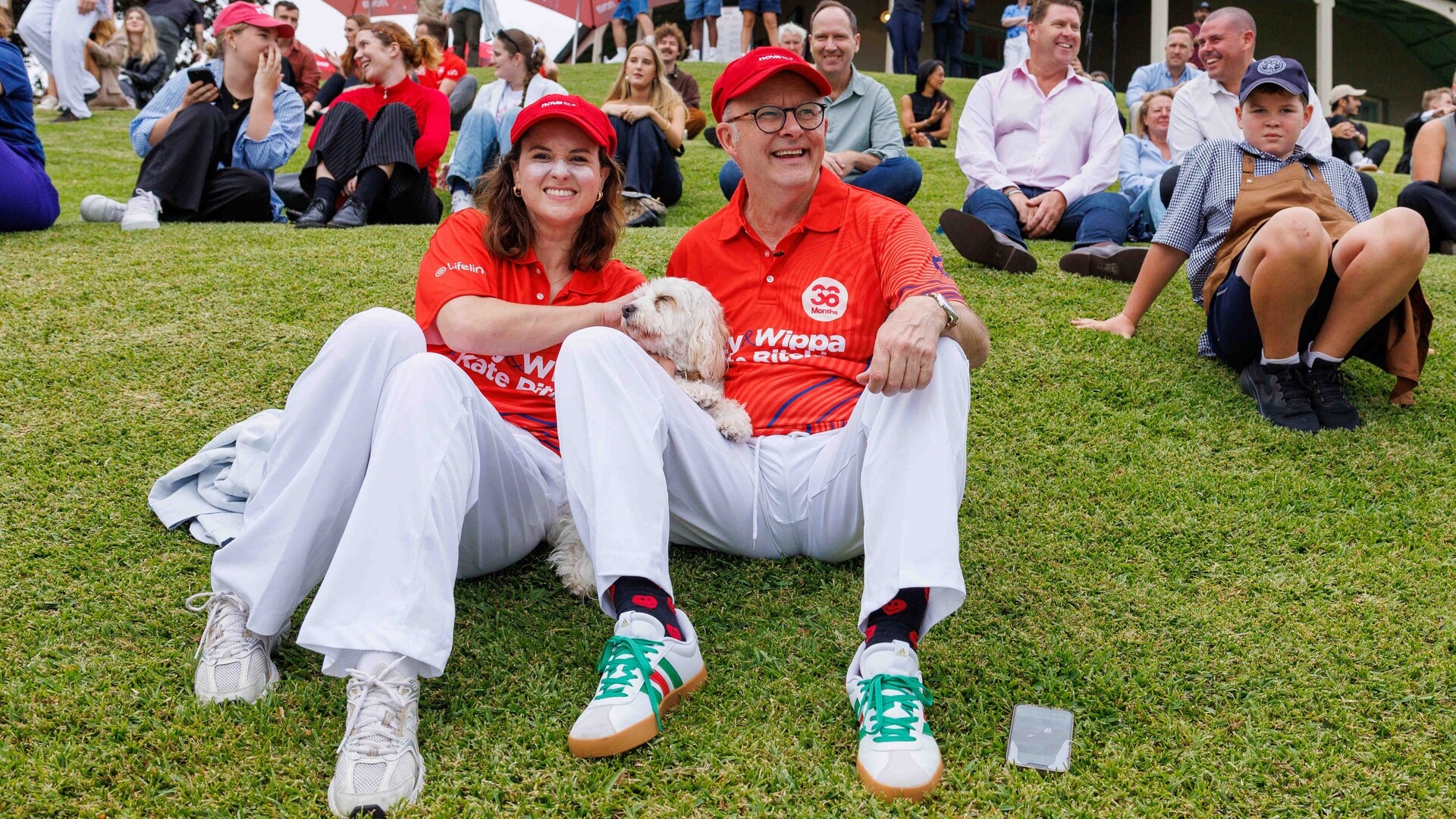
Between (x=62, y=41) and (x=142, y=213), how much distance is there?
9.24 m

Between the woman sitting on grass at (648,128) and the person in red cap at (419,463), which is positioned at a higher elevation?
the woman sitting on grass at (648,128)

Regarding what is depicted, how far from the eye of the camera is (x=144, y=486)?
3.42 metres

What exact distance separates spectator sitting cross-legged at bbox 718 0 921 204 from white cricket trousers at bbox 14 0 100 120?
11.6m

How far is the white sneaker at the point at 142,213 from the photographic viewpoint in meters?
6.57

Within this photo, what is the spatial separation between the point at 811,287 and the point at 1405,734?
1820 millimetres

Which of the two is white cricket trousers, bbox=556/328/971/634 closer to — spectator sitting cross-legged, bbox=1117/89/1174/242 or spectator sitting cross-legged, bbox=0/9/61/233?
spectator sitting cross-legged, bbox=1117/89/1174/242

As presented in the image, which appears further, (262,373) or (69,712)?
(262,373)

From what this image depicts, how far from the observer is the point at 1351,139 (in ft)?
42.0

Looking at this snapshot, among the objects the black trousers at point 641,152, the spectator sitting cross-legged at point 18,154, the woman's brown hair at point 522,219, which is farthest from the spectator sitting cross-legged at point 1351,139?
the spectator sitting cross-legged at point 18,154

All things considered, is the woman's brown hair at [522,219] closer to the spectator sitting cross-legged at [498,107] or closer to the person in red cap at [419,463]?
the person in red cap at [419,463]

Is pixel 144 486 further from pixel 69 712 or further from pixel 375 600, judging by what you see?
pixel 375 600

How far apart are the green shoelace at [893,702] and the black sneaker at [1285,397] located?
2592 millimetres

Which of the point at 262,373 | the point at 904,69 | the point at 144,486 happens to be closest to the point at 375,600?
the point at 144,486

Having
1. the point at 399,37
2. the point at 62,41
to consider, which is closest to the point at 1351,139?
the point at 399,37
